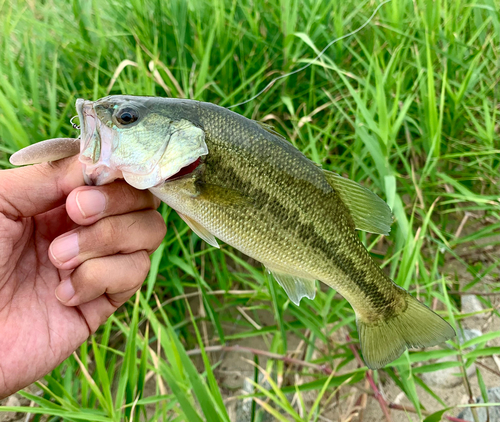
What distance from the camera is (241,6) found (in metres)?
2.76

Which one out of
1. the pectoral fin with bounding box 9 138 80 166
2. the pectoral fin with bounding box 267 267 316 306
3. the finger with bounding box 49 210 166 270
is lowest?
the pectoral fin with bounding box 267 267 316 306

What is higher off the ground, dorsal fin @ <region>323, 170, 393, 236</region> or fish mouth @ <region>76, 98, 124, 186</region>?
fish mouth @ <region>76, 98, 124, 186</region>

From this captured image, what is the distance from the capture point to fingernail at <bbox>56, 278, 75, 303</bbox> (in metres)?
1.37

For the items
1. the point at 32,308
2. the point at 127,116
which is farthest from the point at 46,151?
the point at 32,308

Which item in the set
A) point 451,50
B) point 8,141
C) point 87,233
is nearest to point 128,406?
point 87,233

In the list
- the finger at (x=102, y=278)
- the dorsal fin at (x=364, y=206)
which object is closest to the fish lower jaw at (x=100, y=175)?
the finger at (x=102, y=278)

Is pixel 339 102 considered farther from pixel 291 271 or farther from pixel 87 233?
pixel 87 233

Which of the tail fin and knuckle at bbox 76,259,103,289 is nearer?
knuckle at bbox 76,259,103,289

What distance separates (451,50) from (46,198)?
2.69m

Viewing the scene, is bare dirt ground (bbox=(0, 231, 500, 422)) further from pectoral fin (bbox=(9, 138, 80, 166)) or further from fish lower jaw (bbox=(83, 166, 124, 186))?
pectoral fin (bbox=(9, 138, 80, 166))

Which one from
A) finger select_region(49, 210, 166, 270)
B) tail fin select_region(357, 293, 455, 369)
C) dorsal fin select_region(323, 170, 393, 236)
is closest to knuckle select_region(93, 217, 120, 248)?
finger select_region(49, 210, 166, 270)

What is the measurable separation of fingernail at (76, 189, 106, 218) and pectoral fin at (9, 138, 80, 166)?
14 centimetres

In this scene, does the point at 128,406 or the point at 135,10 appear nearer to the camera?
the point at 128,406

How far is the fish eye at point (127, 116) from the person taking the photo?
50.8 inches
